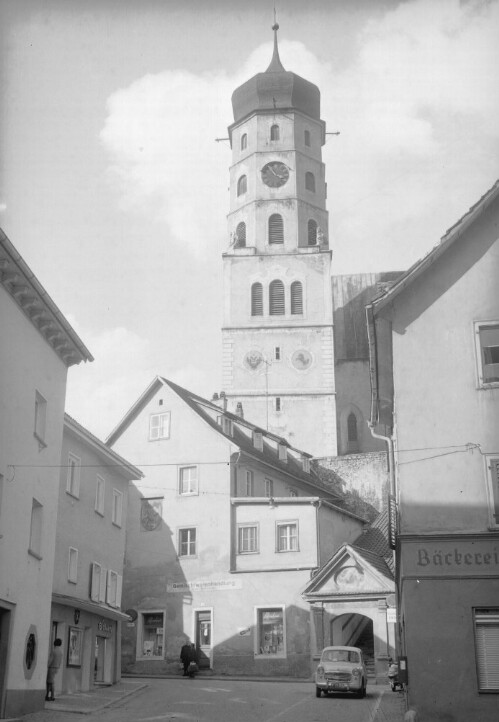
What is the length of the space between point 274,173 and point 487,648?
58191 mm

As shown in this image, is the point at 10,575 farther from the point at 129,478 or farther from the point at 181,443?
the point at 181,443

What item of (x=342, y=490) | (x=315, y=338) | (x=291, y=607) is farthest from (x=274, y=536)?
(x=315, y=338)

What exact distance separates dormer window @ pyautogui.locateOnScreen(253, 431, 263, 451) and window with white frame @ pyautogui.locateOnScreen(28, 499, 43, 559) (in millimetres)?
26916

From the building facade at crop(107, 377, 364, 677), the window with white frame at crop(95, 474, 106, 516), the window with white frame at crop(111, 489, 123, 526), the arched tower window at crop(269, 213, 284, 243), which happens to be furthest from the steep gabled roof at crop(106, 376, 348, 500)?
Result: the arched tower window at crop(269, 213, 284, 243)

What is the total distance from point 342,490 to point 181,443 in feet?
54.5

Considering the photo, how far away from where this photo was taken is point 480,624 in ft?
68.9

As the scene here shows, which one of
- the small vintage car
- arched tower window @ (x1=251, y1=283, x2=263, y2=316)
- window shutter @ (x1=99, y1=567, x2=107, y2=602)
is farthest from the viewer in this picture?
arched tower window @ (x1=251, y1=283, x2=263, y2=316)

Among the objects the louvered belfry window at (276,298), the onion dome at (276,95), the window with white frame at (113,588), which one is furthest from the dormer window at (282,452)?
the onion dome at (276,95)

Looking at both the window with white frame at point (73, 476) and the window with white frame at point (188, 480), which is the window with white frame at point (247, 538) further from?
the window with white frame at point (73, 476)

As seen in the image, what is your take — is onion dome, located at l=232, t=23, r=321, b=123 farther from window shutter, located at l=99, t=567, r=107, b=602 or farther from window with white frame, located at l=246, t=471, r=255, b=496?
window shutter, located at l=99, t=567, r=107, b=602

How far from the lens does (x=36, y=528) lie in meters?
25.9

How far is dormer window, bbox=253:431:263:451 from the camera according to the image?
5267 centimetres

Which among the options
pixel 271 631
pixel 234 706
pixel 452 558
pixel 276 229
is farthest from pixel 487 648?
pixel 276 229

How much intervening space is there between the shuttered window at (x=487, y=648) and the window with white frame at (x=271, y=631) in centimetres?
2268
